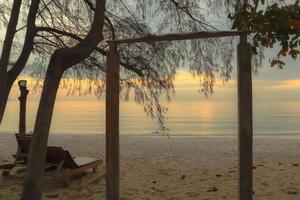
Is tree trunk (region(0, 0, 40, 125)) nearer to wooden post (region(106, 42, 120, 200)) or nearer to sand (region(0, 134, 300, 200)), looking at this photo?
sand (region(0, 134, 300, 200))

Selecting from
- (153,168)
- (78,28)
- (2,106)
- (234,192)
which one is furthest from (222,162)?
(2,106)

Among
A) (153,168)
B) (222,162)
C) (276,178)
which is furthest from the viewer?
(222,162)

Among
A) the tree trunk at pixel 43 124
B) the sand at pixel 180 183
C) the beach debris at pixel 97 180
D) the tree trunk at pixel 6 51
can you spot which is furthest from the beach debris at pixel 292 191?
the tree trunk at pixel 6 51

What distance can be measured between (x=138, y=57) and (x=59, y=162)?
2660 mm

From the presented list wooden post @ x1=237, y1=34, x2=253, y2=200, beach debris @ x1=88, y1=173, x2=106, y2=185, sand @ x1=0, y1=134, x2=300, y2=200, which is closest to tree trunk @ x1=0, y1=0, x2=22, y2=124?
sand @ x1=0, y1=134, x2=300, y2=200

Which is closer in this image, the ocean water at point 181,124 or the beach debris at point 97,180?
the beach debris at point 97,180

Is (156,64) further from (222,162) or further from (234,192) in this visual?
(222,162)

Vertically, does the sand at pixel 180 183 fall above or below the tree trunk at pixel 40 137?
below

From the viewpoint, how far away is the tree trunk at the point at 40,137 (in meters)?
7.99

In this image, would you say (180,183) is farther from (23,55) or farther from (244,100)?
(244,100)

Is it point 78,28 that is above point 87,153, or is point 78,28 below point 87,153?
above

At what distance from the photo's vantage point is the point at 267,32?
5766 mm

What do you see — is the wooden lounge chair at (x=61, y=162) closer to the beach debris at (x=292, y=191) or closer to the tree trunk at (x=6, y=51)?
the tree trunk at (x=6, y=51)

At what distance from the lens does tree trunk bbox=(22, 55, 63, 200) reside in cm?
799
